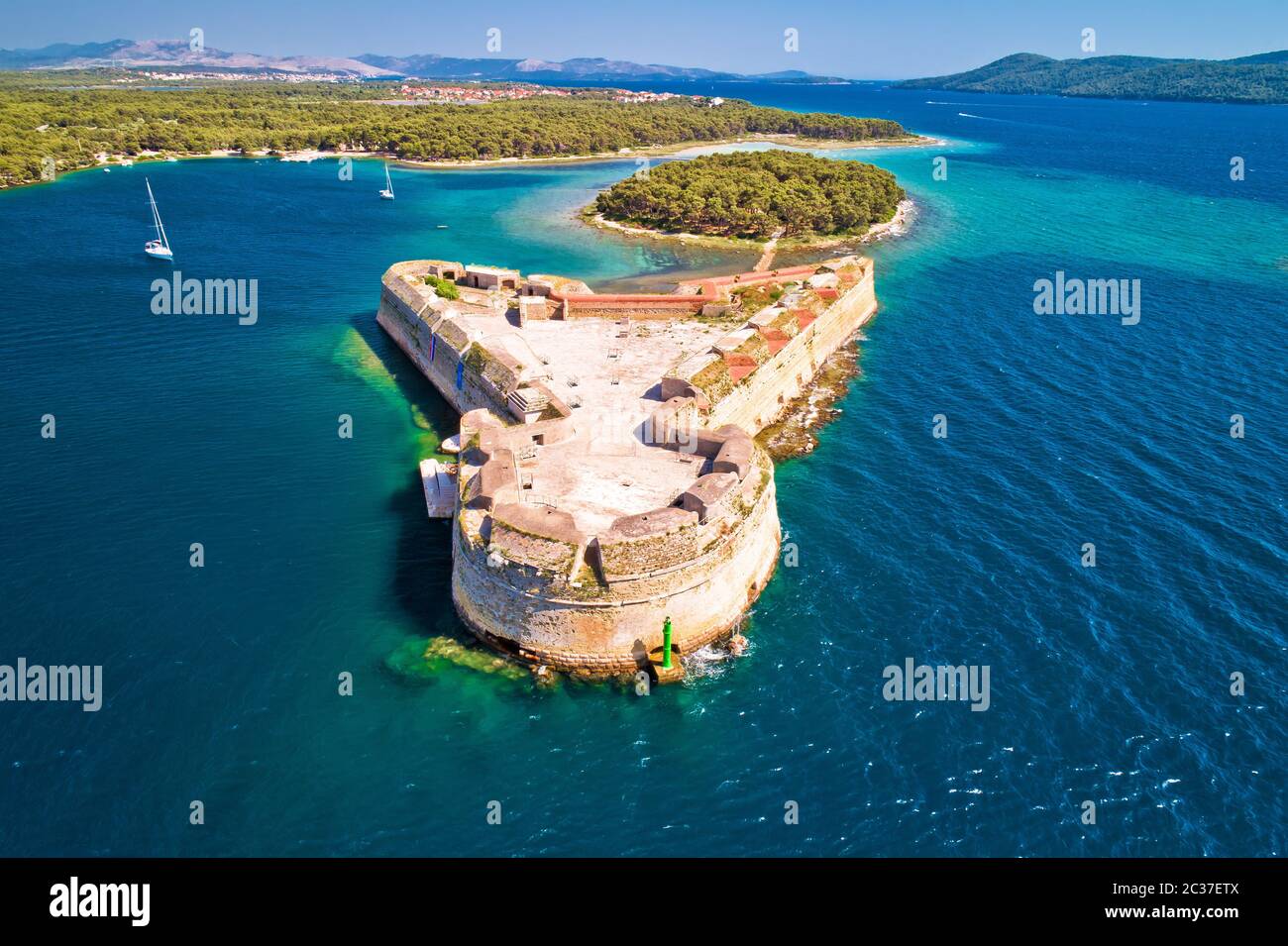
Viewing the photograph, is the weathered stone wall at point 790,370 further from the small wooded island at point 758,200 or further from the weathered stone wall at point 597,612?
Answer: the small wooded island at point 758,200

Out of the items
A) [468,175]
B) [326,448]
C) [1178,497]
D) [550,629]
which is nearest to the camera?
[550,629]

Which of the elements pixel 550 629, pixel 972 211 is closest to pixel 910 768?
pixel 550 629

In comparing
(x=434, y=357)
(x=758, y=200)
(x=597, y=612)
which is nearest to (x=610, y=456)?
(x=597, y=612)

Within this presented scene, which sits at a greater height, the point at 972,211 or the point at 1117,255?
the point at 972,211

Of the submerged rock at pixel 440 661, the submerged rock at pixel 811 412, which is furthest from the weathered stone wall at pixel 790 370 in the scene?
the submerged rock at pixel 440 661

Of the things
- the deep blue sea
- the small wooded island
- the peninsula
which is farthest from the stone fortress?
the peninsula
